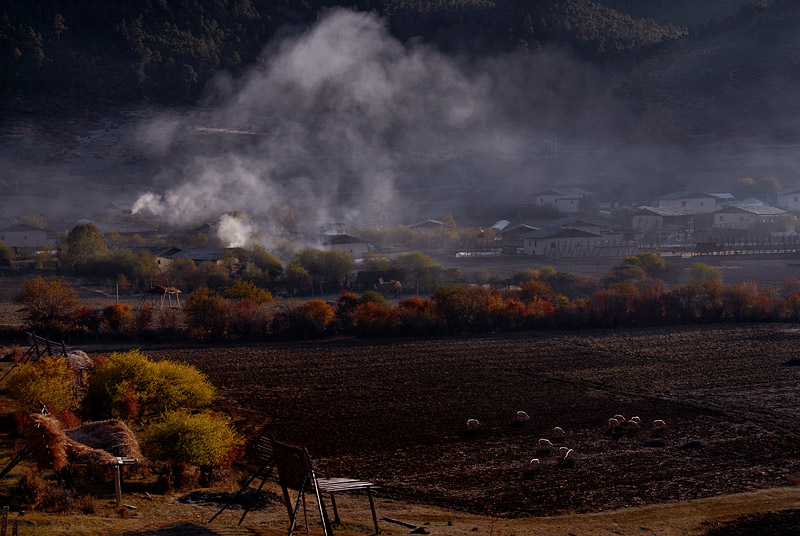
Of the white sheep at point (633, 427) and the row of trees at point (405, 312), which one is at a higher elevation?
the row of trees at point (405, 312)

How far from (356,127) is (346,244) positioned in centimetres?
5063

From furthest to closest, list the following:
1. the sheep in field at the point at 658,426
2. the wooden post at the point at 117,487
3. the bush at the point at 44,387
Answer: the sheep in field at the point at 658,426
the bush at the point at 44,387
the wooden post at the point at 117,487

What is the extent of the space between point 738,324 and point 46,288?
2002cm

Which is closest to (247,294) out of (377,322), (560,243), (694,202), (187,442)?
(377,322)

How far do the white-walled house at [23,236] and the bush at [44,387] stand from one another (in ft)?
103

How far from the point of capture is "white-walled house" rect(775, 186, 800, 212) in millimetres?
54403

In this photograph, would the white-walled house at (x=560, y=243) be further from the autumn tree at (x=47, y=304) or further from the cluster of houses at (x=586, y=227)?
the autumn tree at (x=47, y=304)

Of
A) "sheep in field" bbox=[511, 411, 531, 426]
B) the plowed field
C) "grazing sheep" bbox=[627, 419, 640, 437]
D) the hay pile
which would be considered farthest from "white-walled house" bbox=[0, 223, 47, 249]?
"grazing sheep" bbox=[627, 419, 640, 437]

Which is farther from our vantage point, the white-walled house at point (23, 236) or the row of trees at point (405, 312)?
the white-walled house at point (23, 236)

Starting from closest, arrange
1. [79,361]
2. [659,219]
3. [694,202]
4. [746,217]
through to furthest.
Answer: [79,361] → [746,217] → [659,219] → [694,202]

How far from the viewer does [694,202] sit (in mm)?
53031

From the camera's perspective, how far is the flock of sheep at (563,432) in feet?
34.2

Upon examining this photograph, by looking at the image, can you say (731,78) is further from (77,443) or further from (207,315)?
(77,443)

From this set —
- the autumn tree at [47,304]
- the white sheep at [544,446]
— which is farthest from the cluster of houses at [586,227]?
the white sheep at [544,446]
